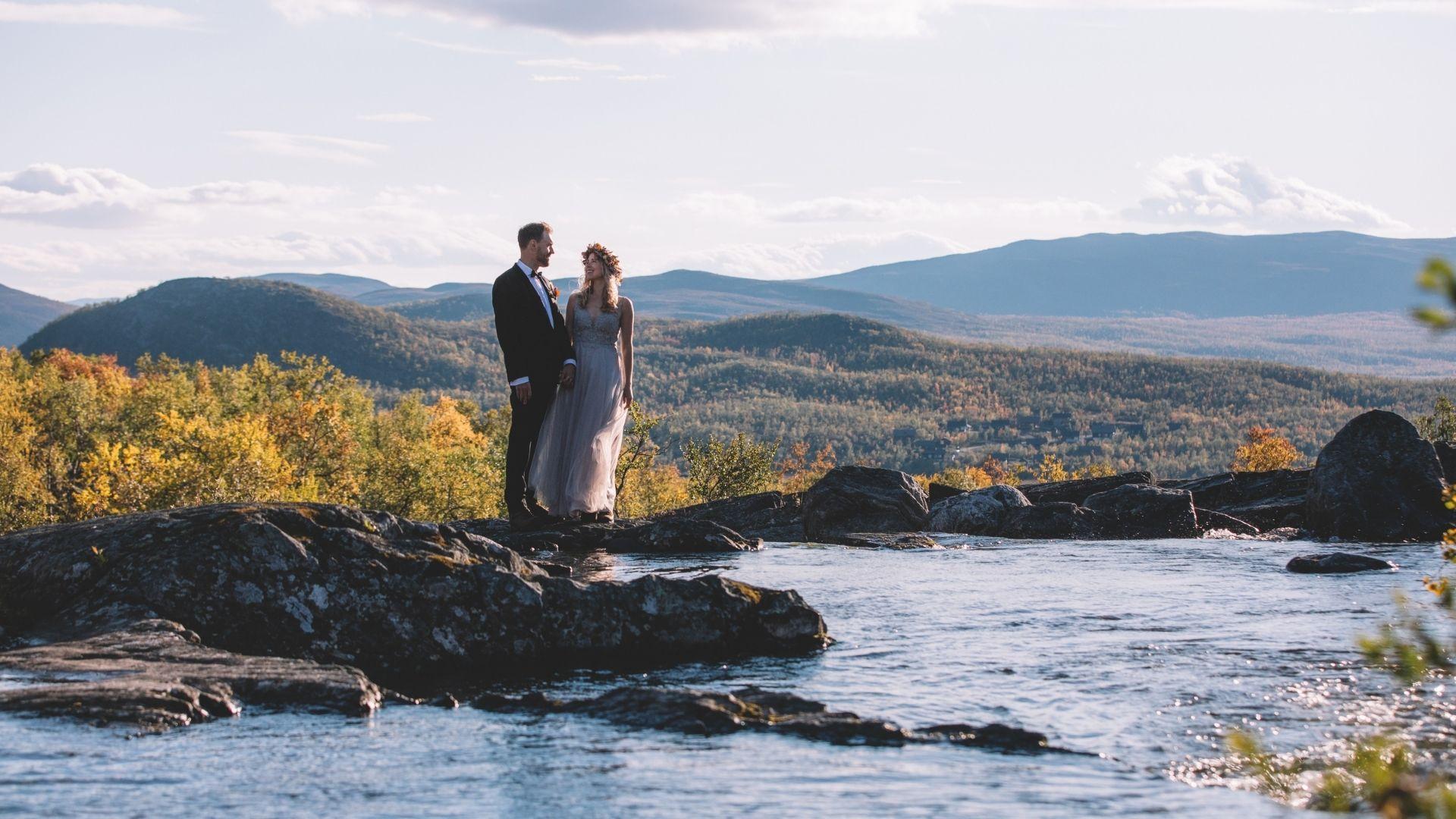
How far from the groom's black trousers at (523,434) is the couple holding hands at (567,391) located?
2 centimetres

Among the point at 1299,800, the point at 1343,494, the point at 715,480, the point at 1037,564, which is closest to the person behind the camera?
the point at 1299,800

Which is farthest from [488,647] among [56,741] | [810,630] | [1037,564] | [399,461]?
[399,461]

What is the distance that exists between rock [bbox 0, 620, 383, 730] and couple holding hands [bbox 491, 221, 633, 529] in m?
8.55

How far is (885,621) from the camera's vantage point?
12789 mm

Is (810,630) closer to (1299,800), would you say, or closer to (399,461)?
(1299,800)

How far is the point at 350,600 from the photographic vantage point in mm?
10805

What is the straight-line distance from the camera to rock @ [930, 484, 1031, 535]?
25547 millimetres

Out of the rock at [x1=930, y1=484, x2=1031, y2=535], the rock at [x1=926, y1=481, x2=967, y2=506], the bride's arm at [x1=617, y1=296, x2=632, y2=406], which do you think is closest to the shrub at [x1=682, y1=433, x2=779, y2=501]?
the rock at [x1=926, y1=481, x2=967, y2=506]

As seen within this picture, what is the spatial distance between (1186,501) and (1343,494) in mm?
2881

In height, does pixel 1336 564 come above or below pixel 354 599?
below

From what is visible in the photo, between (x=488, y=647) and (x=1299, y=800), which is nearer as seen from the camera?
(x=1299, y=800)

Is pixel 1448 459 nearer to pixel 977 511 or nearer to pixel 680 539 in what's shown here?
pixel 977 511

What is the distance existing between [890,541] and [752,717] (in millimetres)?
12659

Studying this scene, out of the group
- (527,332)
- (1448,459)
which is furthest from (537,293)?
(1448,459)
